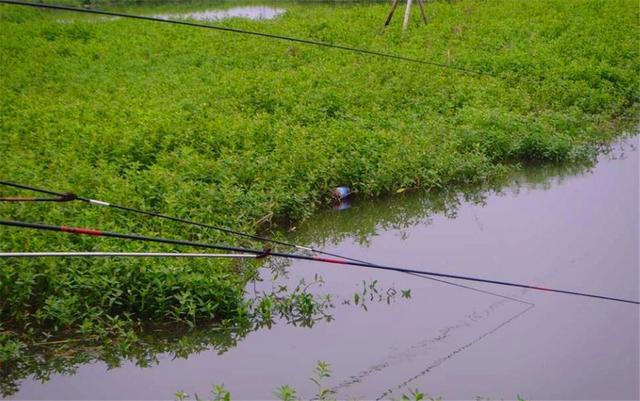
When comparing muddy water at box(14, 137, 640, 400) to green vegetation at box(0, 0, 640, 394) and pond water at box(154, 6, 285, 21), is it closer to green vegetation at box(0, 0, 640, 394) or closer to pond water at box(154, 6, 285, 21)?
green vegetation at box(0, 0, 640, 394)

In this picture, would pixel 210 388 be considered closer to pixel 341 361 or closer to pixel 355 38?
pixel 341 361

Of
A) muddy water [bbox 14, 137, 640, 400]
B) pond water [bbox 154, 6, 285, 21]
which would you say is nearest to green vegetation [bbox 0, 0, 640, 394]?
muddy water [bbox 14, 137, 640, 400]

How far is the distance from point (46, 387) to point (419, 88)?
6082mm

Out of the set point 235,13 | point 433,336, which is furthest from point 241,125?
point 235,13

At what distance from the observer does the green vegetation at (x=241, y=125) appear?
507 centimetres

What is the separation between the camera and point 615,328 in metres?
5.05

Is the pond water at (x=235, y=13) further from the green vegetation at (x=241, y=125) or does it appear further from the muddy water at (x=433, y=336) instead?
the muddy water at (x=433, y=336)

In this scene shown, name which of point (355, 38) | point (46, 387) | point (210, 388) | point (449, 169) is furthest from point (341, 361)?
point (355, 38)

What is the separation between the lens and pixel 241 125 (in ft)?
25.6

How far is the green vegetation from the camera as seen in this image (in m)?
5.07

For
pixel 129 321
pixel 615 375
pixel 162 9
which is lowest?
pixel 615 375

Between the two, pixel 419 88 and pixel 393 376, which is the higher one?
pixel 419 88

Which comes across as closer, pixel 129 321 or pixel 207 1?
pixel 129 321

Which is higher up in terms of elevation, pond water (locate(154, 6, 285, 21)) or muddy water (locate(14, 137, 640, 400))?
pond water (locate(154, 6, 285, 21))
